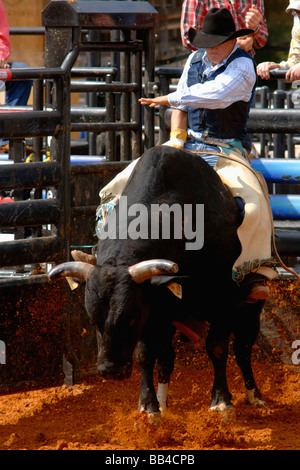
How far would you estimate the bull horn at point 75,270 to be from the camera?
4.59 meters

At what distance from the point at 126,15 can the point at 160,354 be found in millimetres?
2705

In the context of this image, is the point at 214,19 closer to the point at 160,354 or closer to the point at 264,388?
the point at 160,354

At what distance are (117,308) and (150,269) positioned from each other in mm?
291

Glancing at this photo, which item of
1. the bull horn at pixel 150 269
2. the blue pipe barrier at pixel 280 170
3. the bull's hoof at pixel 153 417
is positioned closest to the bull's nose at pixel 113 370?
the bull horn at pixel 150 269


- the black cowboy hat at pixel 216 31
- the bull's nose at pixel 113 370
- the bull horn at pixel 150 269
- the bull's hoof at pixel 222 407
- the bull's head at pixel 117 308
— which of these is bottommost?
the bull's hoof at pixel 222 407

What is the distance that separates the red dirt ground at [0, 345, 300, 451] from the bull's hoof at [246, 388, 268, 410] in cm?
5

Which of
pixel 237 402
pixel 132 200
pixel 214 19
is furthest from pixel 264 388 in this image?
pixel 214 19

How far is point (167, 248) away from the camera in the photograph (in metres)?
4.75

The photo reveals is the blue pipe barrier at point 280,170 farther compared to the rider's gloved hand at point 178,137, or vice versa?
the blue pipe barrier at point 280,170

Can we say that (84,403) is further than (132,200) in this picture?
Yes

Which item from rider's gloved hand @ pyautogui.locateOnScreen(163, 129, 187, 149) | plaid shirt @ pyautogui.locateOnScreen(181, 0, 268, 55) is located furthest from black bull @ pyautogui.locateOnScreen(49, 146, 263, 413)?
plaid shirt @ pyautogui.locateOnScreen(181, 0, 268, 55)

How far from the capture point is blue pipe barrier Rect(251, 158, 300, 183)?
20.7ft

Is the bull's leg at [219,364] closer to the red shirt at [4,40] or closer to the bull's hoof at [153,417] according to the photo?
the bull's hoof at [153,417]

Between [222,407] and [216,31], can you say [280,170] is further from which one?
[222,407]
